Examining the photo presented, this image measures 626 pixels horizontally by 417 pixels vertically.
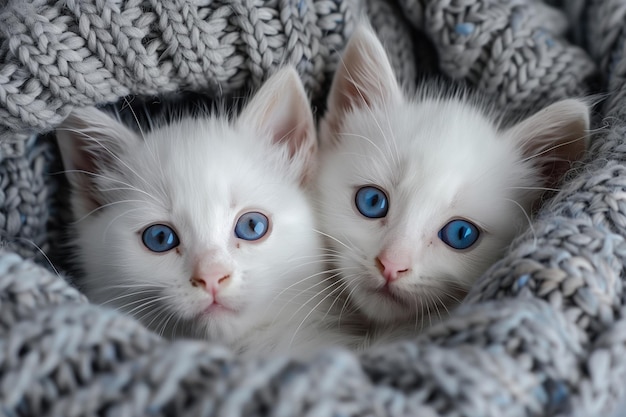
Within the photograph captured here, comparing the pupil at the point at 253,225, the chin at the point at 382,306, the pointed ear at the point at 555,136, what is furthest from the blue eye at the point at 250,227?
the pointed ear at the point at 555,136

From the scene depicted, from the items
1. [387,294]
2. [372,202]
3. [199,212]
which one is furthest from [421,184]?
[199,212]

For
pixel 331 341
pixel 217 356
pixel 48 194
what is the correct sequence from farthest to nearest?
pixel 48 194 < pixel 331 341 < pixel 217 356

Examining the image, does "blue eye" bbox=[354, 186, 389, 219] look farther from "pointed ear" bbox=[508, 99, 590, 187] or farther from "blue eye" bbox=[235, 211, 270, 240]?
"pointed ear" bbox=[508, 99, 590, 187]

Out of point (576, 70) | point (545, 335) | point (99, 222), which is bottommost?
point (99, 222)

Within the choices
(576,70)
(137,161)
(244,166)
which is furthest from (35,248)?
(576,70)

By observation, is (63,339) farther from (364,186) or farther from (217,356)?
(364,186)

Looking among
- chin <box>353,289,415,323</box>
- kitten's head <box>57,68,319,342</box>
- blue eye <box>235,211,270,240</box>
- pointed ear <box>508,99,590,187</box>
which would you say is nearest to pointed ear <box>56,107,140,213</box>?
kitten's head <box>57,68,319,342</box>

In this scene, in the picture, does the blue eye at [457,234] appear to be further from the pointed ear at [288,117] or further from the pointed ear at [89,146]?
the pointed ear at [89,146]
